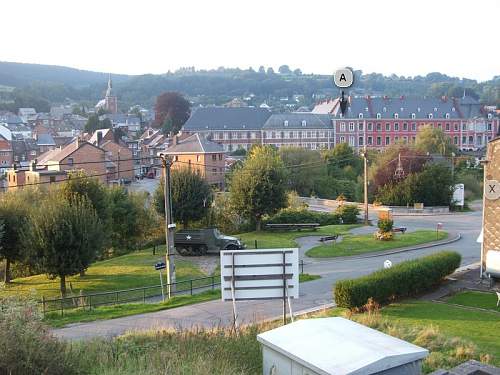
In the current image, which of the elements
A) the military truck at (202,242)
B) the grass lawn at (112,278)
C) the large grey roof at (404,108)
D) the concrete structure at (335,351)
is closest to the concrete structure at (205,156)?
the military truck at (202,242)

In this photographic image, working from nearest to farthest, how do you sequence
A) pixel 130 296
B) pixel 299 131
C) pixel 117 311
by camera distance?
pixel 117 311
pixel 130 296
pixel 299 131

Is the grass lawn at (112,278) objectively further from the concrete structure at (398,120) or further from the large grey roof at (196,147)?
the concrete structure at (398,120)

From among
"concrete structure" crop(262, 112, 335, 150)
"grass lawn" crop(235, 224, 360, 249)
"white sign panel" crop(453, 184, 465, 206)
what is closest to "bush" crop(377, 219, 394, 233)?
"grass lawn" crop(235, 224, 360, 249)

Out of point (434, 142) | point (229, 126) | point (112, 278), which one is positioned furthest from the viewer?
point (229, 126)

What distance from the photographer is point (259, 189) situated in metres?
38.9

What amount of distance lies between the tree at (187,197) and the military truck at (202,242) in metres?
5.21

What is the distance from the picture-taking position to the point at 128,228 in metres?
38.6

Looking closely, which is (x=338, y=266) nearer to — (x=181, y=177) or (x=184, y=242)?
(x=184, y=242)

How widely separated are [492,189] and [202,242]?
15.9 m

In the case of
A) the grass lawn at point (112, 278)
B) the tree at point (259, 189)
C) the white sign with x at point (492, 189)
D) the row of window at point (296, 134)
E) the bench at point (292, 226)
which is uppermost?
the row of window at point (296, 134)

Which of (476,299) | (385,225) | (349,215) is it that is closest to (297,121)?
(349,215)

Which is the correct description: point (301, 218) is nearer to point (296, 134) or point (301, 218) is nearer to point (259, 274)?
point (259, 274)

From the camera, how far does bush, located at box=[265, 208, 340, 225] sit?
4183 centimetres

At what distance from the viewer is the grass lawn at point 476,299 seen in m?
18.2
